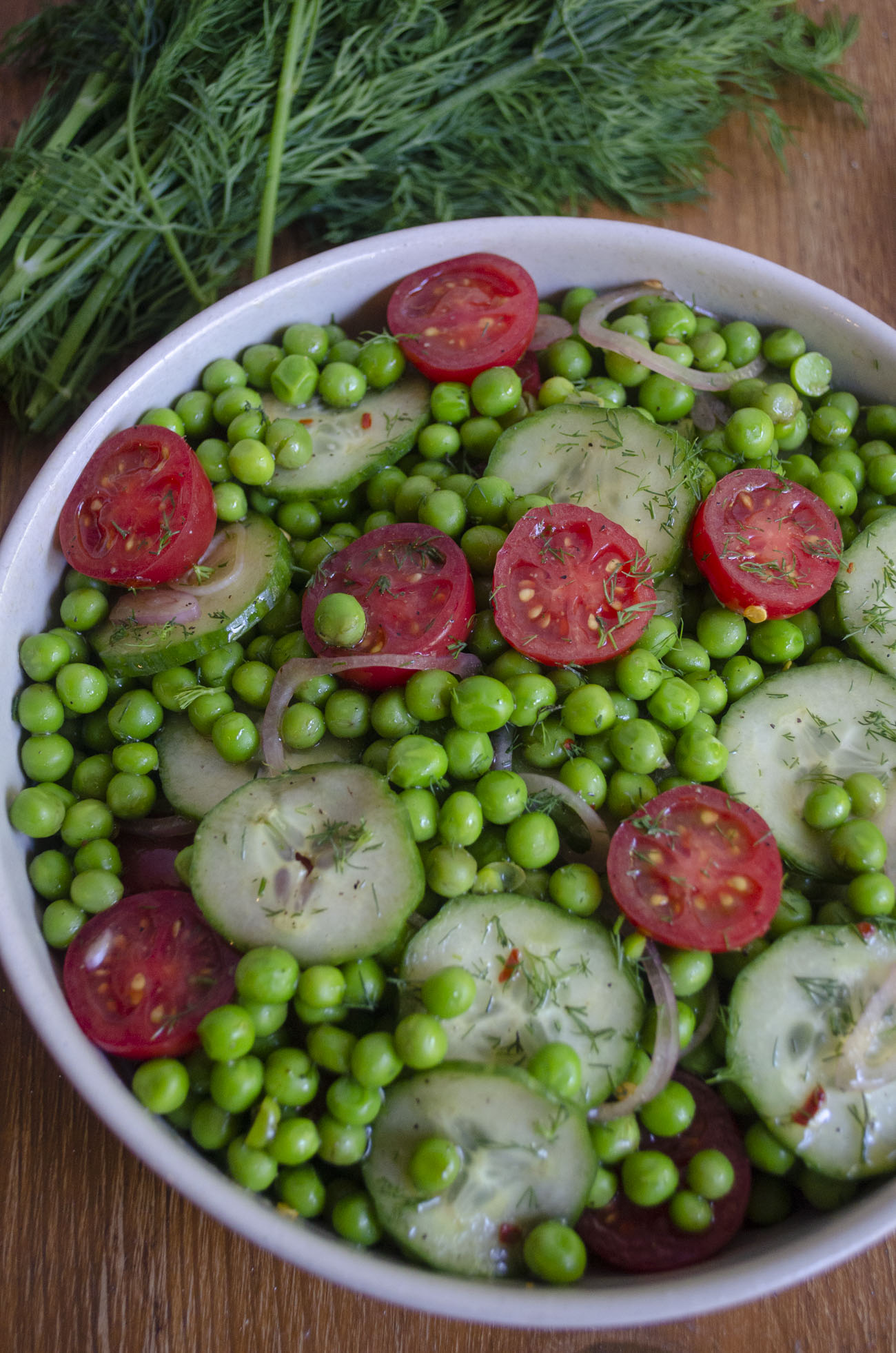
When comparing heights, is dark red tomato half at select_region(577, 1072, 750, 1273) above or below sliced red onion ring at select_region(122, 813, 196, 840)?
below

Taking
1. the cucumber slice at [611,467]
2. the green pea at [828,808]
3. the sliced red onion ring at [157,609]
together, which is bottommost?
the green pea at [828,808]

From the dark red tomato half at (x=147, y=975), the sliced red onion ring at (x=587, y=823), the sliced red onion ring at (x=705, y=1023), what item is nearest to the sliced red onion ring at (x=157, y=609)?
the dark red tomato half at (x=147, y=975)

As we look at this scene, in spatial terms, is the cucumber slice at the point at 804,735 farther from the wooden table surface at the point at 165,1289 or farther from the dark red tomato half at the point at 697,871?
the wooden table surface at the point at 165,1289

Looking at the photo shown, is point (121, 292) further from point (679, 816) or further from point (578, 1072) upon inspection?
point (578, 1072)

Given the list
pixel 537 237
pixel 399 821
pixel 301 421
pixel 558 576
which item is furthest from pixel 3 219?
pixel 399 821

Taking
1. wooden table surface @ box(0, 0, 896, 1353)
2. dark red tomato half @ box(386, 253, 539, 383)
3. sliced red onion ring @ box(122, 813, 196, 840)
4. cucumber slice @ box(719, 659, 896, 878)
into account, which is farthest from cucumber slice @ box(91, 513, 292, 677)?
cucumber slice @ box(719, 659, 896, 878)

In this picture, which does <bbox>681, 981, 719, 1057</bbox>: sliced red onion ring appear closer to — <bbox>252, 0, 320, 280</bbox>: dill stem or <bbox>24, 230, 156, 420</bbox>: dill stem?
<bbox>252, 0, 320, 280</bbox>: dill stem
